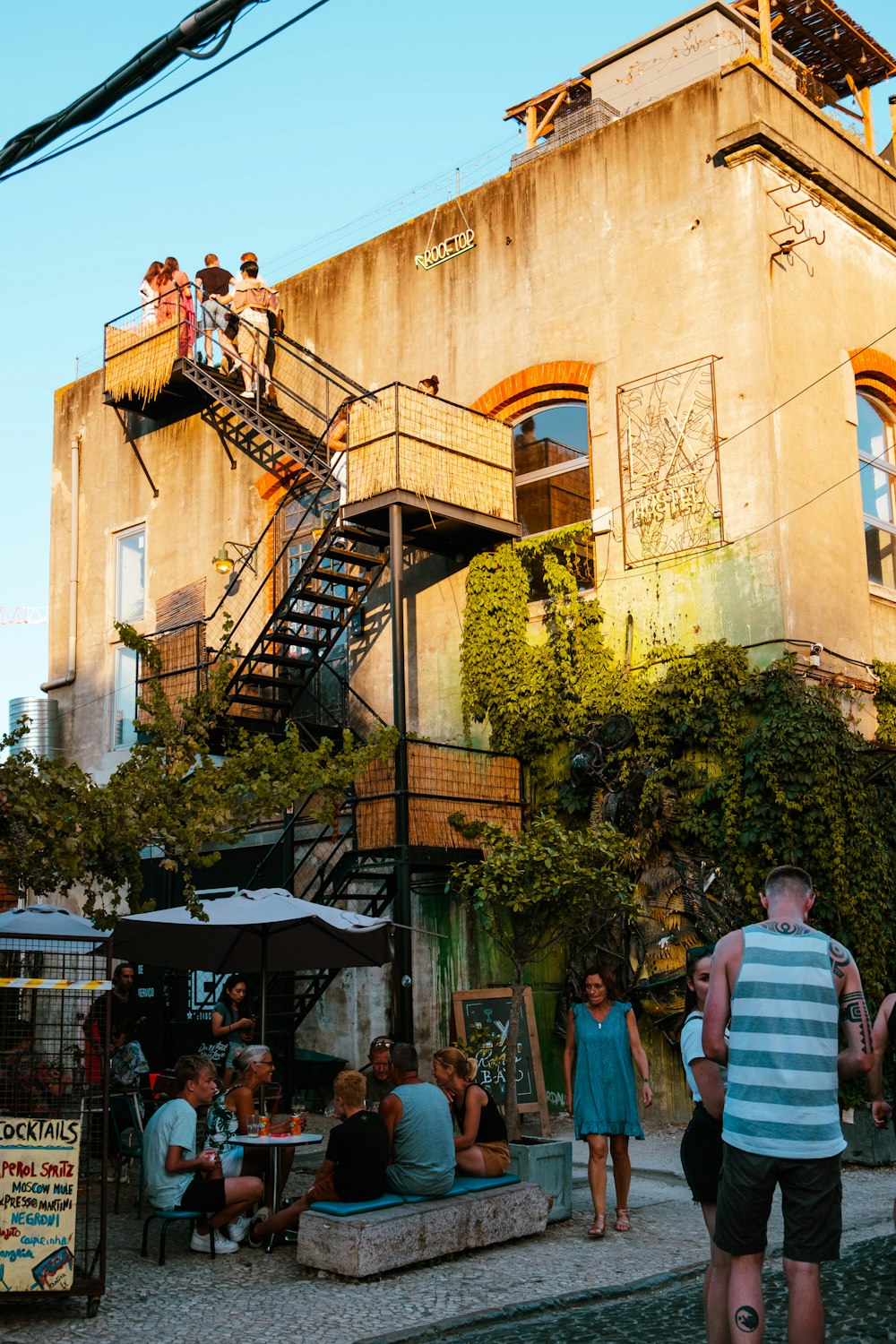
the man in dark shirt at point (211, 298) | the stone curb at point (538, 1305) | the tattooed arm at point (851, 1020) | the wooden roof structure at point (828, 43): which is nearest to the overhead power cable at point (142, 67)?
the tattooed arm at point (851, 1020)

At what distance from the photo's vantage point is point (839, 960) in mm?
5281

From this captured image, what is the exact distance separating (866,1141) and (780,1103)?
26.2 ft

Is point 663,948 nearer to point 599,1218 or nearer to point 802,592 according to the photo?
point 802,592

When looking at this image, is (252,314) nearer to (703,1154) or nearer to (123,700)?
(123,700)

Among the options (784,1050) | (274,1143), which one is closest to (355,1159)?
(274,1143)

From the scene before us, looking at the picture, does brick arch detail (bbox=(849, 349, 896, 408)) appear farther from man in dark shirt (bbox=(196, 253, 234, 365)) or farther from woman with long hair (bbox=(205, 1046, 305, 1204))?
woman with long hair (bbox=(205, 1046, 305, 1204))

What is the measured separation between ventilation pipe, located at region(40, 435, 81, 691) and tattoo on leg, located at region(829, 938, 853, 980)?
59.0ft

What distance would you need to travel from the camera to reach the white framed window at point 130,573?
830 inches

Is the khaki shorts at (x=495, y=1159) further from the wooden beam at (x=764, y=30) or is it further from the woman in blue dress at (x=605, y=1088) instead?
the wooden beam at (x=764, y=30)

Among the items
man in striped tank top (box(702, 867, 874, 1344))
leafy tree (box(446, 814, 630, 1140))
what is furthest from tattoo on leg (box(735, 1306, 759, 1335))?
leafy tree (box(446, 814, 630, 1140))

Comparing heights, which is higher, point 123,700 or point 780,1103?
point 123,700

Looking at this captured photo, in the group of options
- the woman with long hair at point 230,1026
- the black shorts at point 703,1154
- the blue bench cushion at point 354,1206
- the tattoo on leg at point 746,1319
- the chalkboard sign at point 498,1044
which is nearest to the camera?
the tattoo on leg at point 746,1319

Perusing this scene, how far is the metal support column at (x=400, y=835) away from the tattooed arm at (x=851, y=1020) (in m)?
8.43

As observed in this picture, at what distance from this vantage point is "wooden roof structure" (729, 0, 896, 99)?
17.8m
